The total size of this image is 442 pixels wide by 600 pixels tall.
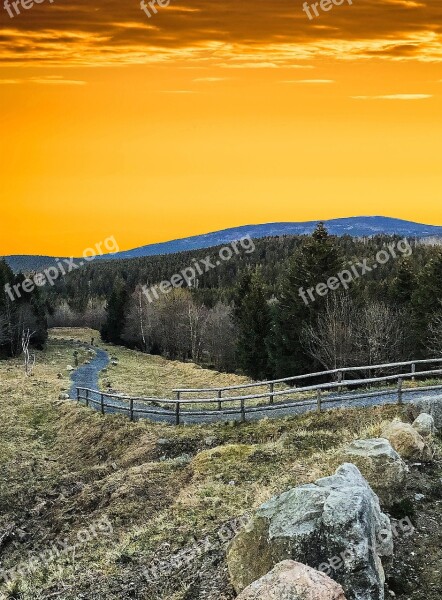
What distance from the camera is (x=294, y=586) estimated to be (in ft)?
24.0

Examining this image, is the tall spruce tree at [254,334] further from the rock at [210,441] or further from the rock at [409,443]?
the rock at [409,443]

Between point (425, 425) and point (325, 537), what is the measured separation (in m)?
7.71

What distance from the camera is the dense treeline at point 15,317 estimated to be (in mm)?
70625

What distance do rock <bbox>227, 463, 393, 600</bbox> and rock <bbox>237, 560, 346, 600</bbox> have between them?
41.1 inches

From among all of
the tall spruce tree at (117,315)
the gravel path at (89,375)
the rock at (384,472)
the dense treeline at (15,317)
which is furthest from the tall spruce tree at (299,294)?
the tall spruce tree at (117,315)

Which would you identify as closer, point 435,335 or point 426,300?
point 435,335

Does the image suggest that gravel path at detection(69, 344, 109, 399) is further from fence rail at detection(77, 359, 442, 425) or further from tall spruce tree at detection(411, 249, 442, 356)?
tall spruce tree at detection(411, 249, 442, 356)

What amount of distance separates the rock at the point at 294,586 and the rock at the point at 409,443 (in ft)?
22.6

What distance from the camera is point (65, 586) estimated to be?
12.0m

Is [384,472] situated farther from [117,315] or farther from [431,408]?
[117,315]

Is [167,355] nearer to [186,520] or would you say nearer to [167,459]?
[167,459]

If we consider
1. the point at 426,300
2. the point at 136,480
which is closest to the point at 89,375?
the point at 426,300

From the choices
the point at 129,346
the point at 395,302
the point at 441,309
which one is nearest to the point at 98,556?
the point at 441,309

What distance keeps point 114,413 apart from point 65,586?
1435 centimetres
